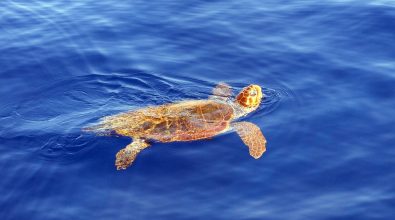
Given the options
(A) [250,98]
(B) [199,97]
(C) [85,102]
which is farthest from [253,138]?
(C) [85,102]

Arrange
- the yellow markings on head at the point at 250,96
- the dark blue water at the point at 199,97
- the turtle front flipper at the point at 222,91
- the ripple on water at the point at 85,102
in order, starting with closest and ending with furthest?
the dark blue water at the point at 199,97 < the ripple on water at the point at 85,102 < the yellow markings on head at the point at 250,96 < the turtle front flipper at the point at 222,91

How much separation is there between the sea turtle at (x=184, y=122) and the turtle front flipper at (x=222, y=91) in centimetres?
22

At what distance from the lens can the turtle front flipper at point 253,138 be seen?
983cm

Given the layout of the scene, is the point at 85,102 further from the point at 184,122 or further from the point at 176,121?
the point at 184,122

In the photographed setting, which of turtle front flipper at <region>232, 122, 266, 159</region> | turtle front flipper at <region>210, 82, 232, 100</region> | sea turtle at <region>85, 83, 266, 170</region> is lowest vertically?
turtle front flipper at <region>232, 122, 266, 159</region>

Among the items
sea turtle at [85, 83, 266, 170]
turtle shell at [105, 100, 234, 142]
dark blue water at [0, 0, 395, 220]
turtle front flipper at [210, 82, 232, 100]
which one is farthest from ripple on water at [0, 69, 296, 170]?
turtle shell at [105, 100, 234, 142]

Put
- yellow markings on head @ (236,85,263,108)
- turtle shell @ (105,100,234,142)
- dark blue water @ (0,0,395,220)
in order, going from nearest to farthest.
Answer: dark blue water @ (0,0,395,220)
turtle shell @ (105,100,234,142)
yellow markings on head @ (236,85,263,108)

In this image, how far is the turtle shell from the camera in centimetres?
1087

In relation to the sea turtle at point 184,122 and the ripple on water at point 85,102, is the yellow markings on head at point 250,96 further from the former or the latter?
the ripple on water at point 85,102

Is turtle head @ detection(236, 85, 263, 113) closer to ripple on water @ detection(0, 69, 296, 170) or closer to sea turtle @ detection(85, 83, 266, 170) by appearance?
sea turtle @ detection(85, 83, 266, 170)

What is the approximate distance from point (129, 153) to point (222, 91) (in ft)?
9.96

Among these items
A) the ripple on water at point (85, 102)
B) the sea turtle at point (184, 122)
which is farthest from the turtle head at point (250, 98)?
the ripple on water at point (85, 102)

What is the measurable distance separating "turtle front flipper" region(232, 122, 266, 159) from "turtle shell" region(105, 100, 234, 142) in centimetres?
46

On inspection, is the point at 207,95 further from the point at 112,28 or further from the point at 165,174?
the point at 112,28
